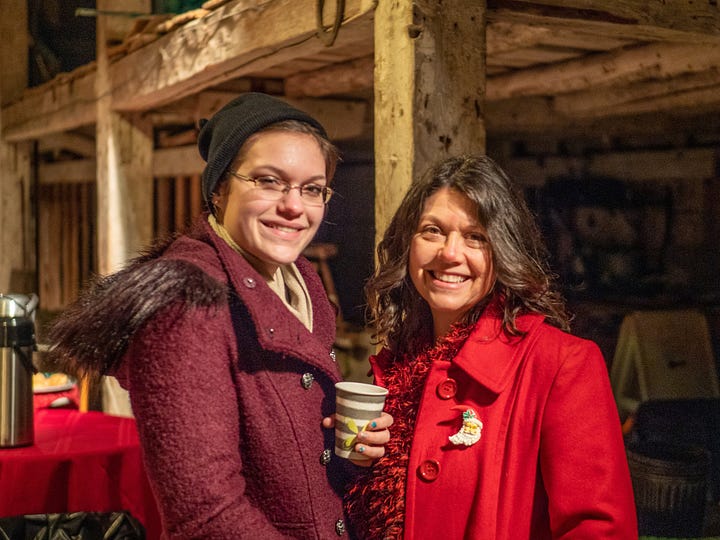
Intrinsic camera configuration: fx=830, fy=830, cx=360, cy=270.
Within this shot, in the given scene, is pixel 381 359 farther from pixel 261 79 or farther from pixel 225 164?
pixel 261 79

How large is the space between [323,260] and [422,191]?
6.39m

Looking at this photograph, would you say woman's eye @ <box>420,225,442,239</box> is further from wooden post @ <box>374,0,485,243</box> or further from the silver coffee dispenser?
the silver coffee dispenser

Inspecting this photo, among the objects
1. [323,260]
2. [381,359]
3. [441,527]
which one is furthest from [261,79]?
[441,527]

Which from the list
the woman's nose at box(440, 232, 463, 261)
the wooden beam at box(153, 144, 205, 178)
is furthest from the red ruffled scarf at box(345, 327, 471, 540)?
the wooden beam at box(153, 144, 205, 178)

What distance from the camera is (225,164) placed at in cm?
201

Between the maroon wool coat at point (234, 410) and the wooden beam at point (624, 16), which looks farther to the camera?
the wooden beam at point (624, 16)

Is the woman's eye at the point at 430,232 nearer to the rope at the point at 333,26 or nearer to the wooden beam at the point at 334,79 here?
the rope at the point at 333,26

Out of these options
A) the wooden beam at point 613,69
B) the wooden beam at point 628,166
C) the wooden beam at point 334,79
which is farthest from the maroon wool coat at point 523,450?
the wooden beam at point 628,166

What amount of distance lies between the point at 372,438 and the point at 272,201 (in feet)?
2.07

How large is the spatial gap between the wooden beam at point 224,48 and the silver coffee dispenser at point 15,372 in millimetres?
1718

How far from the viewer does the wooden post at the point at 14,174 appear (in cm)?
917

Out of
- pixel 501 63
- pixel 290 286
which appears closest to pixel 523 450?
pixel 290 286

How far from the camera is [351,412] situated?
1.98m

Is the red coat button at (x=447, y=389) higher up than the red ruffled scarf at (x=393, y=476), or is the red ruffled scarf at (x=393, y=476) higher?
the red coat button at (x=447, y=389)
